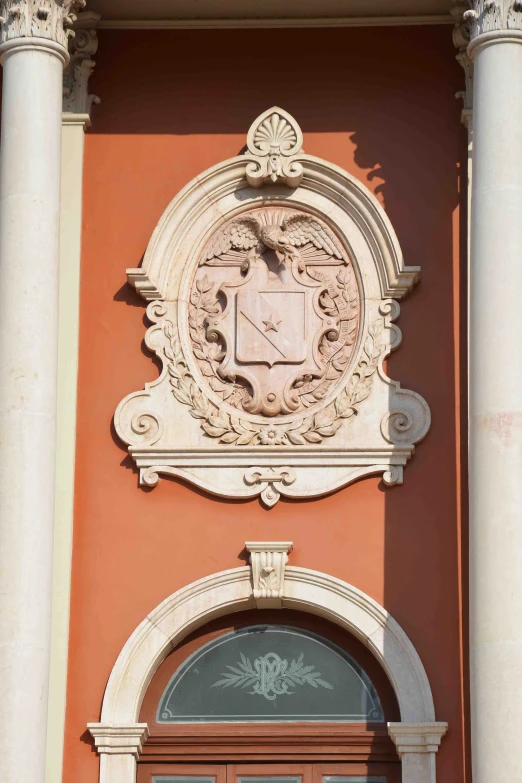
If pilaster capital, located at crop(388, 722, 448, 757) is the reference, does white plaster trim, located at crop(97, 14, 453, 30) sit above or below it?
above

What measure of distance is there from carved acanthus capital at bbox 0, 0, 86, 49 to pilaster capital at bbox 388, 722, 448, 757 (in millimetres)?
5107

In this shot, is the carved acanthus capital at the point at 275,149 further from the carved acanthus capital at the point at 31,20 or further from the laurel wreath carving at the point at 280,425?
the carved acanthus capital at the point at 31,20

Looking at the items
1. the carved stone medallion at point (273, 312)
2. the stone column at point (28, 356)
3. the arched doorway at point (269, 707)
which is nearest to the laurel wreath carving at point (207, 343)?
the carved stone medallion at point (273, 312)

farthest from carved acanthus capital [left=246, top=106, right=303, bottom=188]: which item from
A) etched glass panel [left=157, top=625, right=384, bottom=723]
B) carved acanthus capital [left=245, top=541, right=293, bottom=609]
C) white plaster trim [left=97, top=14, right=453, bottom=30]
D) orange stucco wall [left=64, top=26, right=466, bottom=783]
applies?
etched glass panel [left=157, top=625, right=384, bottom=723]

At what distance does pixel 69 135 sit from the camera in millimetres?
12484

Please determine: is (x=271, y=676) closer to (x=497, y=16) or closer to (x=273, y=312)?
(x=273, y=312)

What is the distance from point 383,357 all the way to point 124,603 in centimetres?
246

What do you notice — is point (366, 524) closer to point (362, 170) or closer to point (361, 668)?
point (361, 668)

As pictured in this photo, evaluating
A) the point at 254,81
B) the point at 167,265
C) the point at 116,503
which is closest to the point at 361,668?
the point at 116,503

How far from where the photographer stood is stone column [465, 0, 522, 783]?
10195mm

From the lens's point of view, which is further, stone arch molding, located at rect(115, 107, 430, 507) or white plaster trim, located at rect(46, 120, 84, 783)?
stone arch molding, located at rect(115, 107, 430, 507)

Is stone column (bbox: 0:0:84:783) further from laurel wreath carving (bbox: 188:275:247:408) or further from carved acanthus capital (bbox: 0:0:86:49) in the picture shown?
laurel wreath carving (bbox: 188:275:247:408)

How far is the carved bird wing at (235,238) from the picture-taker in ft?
40.2

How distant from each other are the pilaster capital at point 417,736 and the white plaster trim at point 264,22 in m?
5.12
